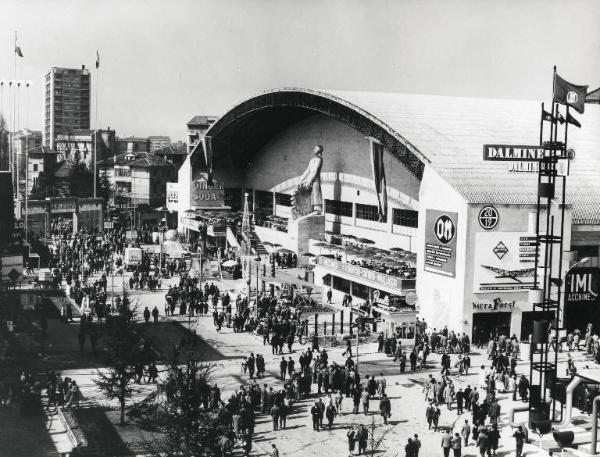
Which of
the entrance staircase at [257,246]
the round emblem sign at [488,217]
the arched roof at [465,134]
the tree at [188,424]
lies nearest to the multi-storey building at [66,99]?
the entrance staircase at [257,246]

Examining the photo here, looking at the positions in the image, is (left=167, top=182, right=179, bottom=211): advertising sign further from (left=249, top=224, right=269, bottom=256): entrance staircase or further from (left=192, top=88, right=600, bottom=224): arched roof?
(left=192, top=88, right=600, bottom=224): arched roof

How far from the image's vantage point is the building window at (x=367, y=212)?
60.0 meters

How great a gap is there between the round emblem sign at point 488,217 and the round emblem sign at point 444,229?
1.57 meters

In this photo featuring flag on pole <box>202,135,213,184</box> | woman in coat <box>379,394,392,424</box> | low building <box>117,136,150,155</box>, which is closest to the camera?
woman in coat <box>379,394,392,424</box>

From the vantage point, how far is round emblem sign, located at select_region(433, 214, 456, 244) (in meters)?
41.5

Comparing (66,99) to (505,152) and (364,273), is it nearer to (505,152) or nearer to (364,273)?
(364,273)

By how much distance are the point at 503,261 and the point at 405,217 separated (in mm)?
15531

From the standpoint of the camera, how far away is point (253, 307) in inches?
1748

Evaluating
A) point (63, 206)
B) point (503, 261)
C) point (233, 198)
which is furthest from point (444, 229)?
point (63, 206)

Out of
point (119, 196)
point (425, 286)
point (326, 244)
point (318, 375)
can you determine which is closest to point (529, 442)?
point (318, 375)

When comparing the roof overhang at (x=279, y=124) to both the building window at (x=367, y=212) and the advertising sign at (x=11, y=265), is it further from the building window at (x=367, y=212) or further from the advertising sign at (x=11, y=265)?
the advertising sign at (x=11, y=265)

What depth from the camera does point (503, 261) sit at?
40.7 meters

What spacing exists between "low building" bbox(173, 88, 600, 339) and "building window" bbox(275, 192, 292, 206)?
109 cm

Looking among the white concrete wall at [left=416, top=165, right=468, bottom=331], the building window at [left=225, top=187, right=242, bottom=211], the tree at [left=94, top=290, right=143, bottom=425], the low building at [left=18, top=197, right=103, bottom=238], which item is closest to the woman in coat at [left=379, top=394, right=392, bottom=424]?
the tree at [left=94, top=290, right=143, bottom=425]
